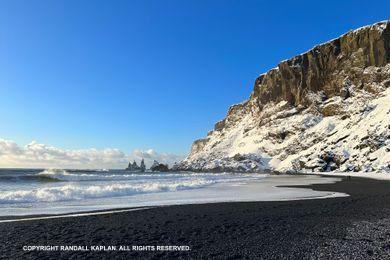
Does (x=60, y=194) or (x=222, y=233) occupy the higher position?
(x=60, y=194)

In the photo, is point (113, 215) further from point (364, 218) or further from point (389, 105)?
point (389, 105)

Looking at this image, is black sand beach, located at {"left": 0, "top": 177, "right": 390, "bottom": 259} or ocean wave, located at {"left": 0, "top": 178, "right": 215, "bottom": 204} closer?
black sand beach, located at {"left": 0, "top": 177, "right": 390, "bottom": 259}

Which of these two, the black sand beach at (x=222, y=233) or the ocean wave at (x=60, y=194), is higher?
the ocean wave at (x=60, y=194)

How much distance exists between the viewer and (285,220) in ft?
52.5

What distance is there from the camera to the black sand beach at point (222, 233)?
404 inches

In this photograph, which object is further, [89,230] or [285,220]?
[285,220]

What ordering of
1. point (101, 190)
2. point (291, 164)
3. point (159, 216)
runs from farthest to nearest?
point (291, 164) → point (101, 190) → point (159, 216)

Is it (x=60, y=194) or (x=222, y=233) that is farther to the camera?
(x=60, y=194)

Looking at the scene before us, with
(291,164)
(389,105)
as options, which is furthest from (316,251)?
(291,164)

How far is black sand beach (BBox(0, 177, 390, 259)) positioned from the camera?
33.7 ft

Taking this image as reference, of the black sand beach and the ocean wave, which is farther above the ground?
the ocean wave

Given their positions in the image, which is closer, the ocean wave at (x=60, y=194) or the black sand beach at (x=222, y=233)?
the black sand beach at (x=222, y=233)

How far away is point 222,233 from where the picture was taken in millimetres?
13203

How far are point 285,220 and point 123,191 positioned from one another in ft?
73.2
